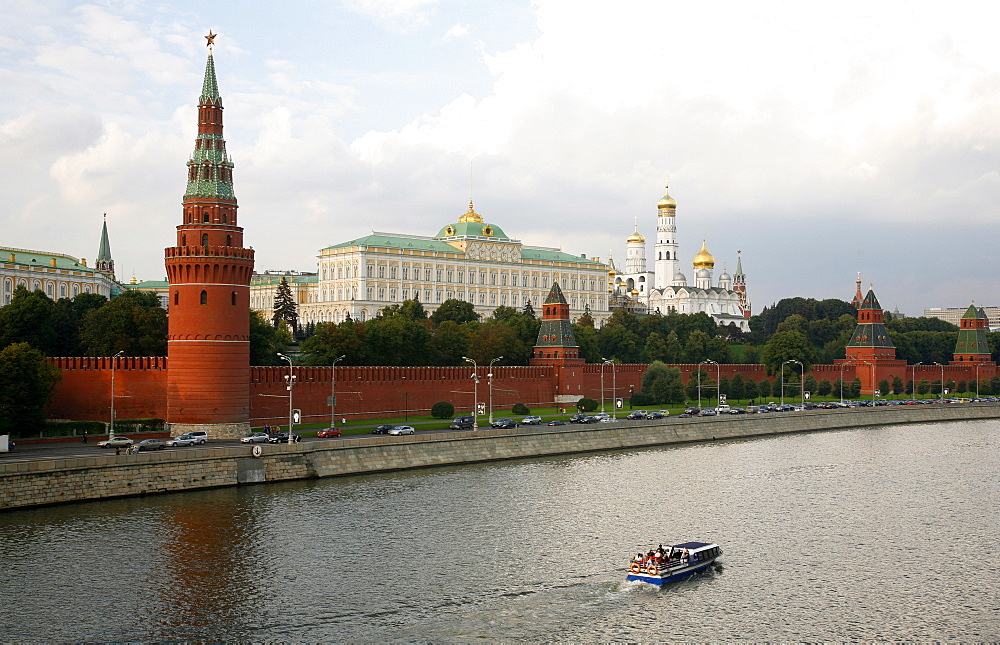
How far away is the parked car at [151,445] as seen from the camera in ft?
155

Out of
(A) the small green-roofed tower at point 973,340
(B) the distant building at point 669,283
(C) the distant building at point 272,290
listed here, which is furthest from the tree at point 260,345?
(B) the distant building at point 669,283

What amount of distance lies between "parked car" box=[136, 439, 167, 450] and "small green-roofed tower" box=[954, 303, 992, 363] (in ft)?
289

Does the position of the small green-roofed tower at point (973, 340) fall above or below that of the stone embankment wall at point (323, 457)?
above

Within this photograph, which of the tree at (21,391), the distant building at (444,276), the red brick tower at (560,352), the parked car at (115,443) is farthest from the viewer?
the distant building at (444,276)

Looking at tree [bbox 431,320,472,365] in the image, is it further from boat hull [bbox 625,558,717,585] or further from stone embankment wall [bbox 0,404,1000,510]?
boat hull [bbox 625,558,717,585]

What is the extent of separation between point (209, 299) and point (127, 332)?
40.6 ft

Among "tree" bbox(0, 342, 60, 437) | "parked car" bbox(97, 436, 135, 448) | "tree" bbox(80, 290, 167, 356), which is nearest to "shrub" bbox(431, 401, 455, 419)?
"tree" bbox(80, 290, 167, 356)

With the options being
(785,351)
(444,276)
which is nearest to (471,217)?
(444,276)

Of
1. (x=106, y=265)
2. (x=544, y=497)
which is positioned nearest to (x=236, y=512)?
(x=544, y=497)

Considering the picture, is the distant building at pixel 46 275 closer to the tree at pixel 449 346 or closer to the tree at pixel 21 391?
the tree at pixel 449 346

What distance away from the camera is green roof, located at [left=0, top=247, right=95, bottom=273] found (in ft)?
380

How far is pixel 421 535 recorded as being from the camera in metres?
36.3

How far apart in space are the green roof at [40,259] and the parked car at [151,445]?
246 feet

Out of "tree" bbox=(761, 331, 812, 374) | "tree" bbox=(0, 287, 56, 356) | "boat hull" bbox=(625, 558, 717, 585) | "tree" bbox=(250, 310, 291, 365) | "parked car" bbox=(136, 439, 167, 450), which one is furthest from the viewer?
"tree" bbox=(761, 331, 812, 374)
